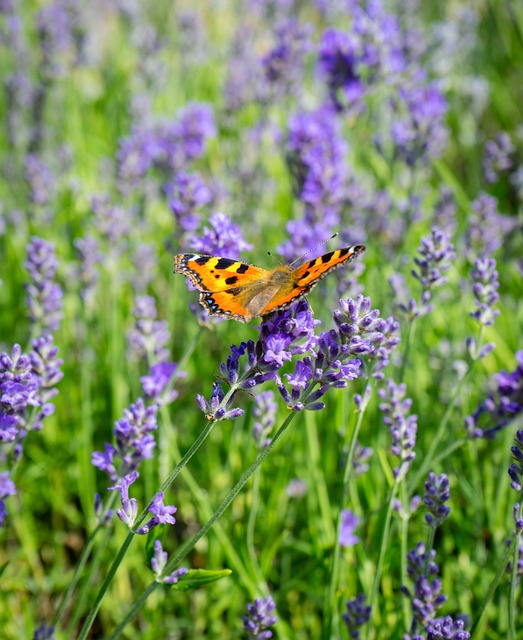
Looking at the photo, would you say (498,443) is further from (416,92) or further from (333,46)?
(333,46)

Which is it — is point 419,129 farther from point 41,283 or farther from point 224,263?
point 41,283

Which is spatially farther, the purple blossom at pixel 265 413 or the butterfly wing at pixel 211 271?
the purple blossom at pixel 265 413

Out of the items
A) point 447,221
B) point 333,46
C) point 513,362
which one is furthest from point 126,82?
point 513,362

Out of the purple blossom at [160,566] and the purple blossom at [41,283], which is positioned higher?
the purple blossom at [41,283]

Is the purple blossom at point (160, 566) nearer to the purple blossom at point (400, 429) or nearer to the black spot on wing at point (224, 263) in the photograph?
the purple blossom at point (400, 429)

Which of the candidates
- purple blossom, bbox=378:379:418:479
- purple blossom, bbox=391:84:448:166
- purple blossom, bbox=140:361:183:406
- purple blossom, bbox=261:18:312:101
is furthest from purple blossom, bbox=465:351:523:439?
purple blossom, bbox=261:18:312:101

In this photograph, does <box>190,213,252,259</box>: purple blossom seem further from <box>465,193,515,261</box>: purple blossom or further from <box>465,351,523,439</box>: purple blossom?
<box>465,193,515,261</box>: purple blossom

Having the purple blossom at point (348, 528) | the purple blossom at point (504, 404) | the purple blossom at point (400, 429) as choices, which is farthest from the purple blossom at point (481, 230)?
the purple blossom at point (348, 528)
